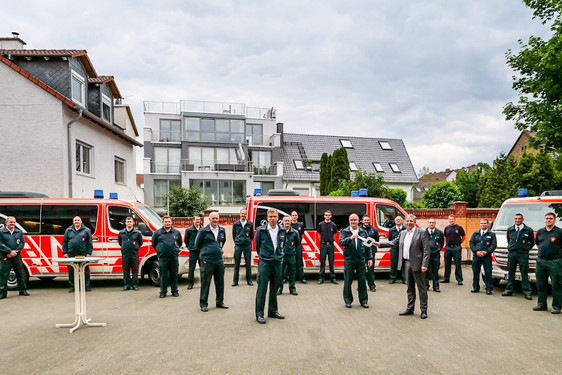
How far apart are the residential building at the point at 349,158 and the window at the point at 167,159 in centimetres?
890

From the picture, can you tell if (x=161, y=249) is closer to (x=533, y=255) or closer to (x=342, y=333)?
(x=342, y=333)

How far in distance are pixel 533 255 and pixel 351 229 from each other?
4.38 m

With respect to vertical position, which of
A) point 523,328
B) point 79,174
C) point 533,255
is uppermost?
point 79,174

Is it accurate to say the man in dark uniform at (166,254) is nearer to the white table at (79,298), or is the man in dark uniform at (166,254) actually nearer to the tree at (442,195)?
the white table at (79,298)

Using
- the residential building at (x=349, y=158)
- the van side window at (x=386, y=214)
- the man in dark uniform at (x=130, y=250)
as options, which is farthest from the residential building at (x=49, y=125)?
the residential building at (x=349, y=158)

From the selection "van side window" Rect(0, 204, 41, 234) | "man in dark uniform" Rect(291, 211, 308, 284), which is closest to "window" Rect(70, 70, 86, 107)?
"van side window" Rect(0, 204, 41, 234)

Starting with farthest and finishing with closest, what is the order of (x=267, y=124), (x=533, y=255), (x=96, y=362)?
(x=267, y=124), (x=533, y=255), (x=96, y=362)

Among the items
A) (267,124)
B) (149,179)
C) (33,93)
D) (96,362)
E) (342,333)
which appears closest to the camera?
(96,362)

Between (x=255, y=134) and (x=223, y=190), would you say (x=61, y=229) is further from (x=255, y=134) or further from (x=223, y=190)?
(x=255, y=134)

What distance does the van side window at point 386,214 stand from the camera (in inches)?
467

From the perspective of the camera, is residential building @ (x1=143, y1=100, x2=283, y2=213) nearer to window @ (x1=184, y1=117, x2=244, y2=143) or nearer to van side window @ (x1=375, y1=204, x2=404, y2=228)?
window @ (x1=184, y1=117, x2=244, y2=143)

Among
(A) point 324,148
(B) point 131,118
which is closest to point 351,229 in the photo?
(B) point 131,118

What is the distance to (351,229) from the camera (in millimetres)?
8398

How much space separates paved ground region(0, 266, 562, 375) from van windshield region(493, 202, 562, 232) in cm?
233
